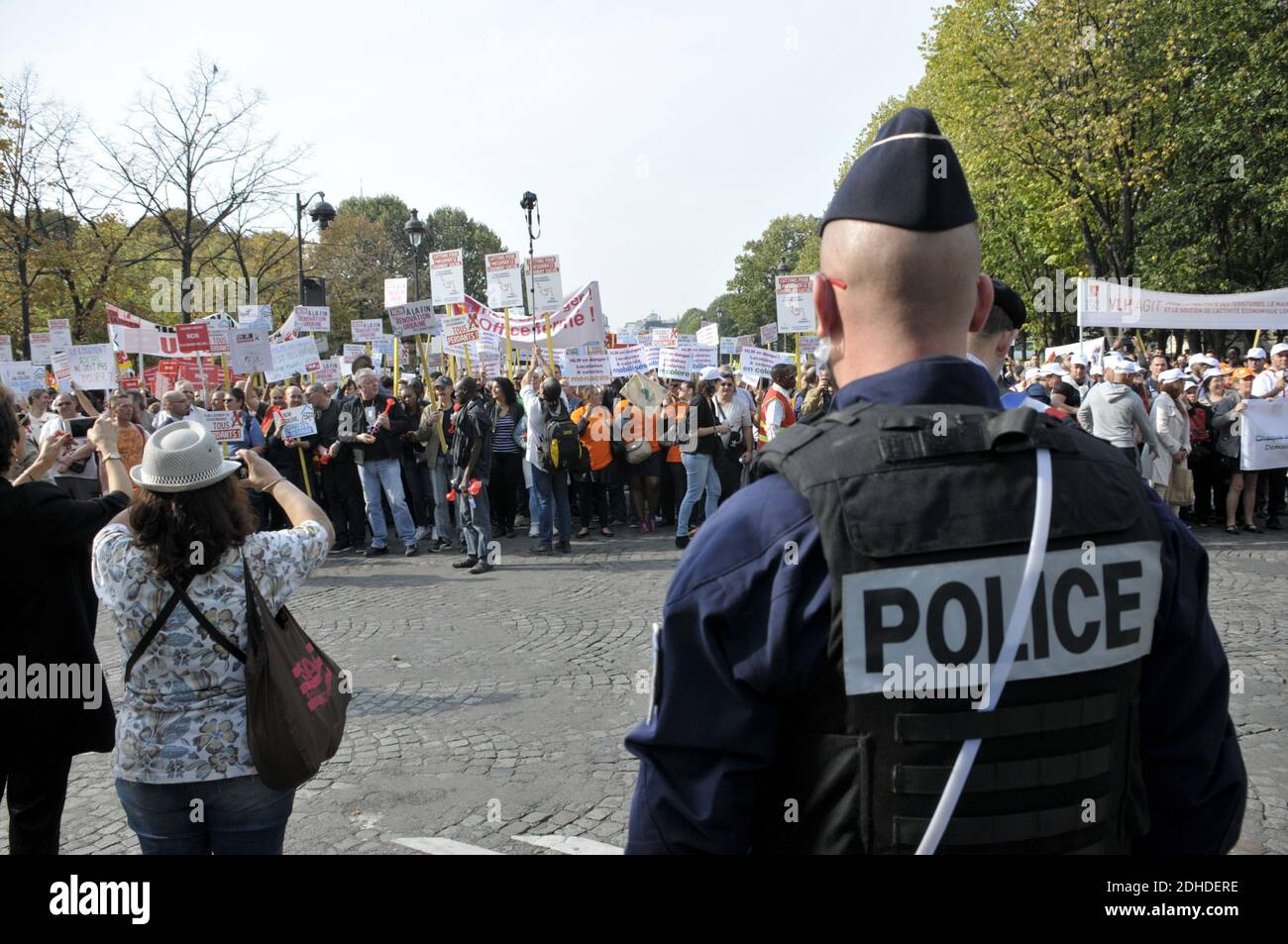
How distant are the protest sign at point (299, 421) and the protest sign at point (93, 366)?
470 cm

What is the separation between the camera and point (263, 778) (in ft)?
9.27

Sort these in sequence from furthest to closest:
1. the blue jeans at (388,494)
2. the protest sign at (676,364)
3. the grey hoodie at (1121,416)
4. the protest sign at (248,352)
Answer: the protest sign at (676,364) → the protest sign at (248,352) → the blue jeans at (388,494) → the grey hoodie at (1121,416)

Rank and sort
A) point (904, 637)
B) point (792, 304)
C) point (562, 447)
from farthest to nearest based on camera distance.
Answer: point (792, 304) < point (562, 447) < point (904, 637)

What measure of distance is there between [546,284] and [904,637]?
14893mm

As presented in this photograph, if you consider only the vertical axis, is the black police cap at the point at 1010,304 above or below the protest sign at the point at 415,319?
below

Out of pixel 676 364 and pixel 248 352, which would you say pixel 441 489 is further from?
pixel 676 364

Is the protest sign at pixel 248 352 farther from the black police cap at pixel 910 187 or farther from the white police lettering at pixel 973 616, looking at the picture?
the white police lettering at pixel 973 616

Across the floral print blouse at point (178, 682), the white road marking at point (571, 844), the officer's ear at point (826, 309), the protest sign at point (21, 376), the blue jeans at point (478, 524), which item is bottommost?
the white road marking at point (571, 844)

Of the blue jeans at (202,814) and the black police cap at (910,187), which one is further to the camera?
the blue jeans at (202,814)

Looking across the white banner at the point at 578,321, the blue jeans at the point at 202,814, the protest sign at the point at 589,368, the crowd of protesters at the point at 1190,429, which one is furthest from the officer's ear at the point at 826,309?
the white banner at the point at 578,321

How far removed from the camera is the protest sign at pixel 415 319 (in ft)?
50.2

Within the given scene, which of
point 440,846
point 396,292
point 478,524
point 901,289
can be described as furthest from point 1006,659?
point 396,292

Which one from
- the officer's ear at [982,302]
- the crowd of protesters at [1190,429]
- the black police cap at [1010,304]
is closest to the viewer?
the officer's ear at [982,302]

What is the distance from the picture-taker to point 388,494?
459 inches
